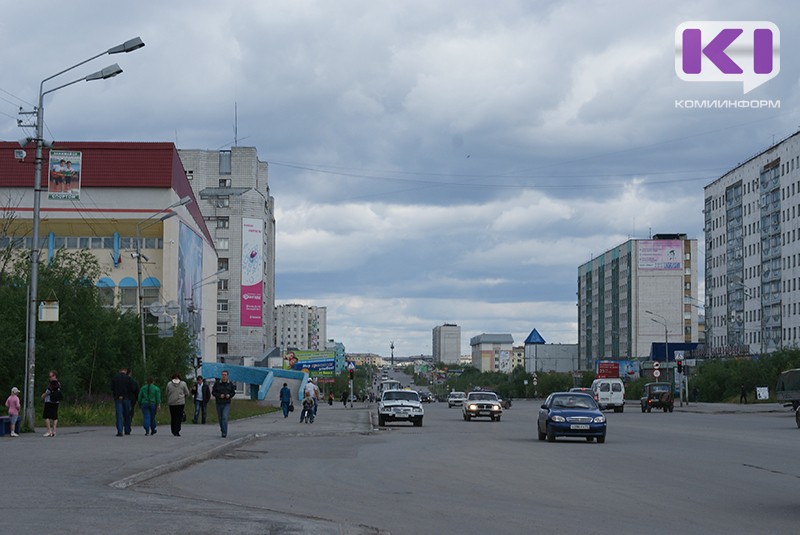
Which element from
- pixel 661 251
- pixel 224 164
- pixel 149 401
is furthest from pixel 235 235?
pixel 149 401

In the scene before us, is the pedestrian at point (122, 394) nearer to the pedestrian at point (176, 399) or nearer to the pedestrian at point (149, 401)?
the pedestrian at point (149, 401)

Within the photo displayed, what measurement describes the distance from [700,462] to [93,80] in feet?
61.0

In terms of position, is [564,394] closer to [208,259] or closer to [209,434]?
[209,434]

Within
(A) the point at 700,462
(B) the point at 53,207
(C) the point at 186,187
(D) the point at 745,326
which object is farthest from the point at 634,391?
(A) the point at 700,462

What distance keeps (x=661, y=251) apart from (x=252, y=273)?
210 feet

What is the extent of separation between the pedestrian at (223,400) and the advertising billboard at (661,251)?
141 metres

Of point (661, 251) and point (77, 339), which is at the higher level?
point (661, 251)

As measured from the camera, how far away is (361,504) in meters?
13.7

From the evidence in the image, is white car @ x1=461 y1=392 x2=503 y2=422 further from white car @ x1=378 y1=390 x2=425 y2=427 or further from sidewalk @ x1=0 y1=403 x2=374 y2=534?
sidewalk @ x1=0 y1=403 x2=374 y2=534

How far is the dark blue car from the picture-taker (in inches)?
1201

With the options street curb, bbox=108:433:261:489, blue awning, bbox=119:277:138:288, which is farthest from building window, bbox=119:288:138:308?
street curb, bbox=108:433:261:489

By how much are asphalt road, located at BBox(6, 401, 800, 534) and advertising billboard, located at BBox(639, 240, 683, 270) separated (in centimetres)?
13982

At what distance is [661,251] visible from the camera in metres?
166

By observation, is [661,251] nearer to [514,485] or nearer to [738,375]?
[738,375]
